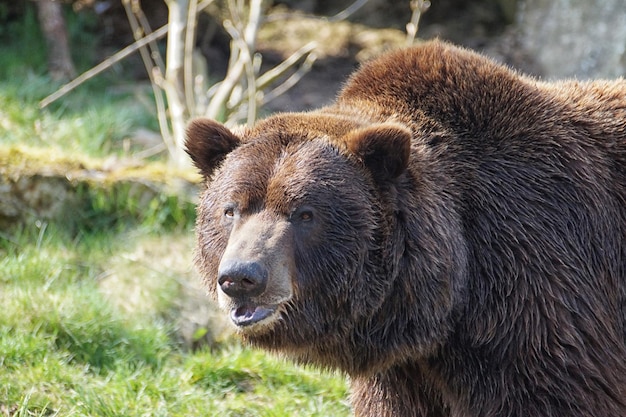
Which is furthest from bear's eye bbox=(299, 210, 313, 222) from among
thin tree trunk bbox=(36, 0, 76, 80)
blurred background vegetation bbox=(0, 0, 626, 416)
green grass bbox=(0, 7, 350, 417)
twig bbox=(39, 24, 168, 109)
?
thin tree trunk bbox=(36, 0, 76, 80)

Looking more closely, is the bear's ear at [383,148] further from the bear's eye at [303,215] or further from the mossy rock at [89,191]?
the mossy rock at [89,191]

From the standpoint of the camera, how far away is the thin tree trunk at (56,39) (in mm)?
9961

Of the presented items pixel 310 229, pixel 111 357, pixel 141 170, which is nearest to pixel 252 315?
pixel 310 229

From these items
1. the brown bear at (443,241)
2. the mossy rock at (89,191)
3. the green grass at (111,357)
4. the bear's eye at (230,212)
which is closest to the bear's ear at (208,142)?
the brown bear at (443,241)

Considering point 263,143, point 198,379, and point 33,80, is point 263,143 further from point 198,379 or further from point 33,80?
point 33,80

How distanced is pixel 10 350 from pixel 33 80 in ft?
15.6

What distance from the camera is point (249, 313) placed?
13.1 ft

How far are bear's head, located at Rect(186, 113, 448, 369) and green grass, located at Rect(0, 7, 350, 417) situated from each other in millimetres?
589

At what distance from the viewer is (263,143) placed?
14.1ft

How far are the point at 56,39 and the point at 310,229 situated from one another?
22.7 ft

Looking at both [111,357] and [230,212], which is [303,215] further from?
[111,357]

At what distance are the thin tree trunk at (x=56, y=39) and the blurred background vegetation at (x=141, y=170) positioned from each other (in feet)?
0.07

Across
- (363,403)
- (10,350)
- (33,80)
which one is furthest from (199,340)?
(33,80)

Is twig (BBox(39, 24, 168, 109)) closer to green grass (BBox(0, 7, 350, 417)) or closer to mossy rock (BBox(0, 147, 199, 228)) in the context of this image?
green grass (BBox(0, 7, 350, 417))
